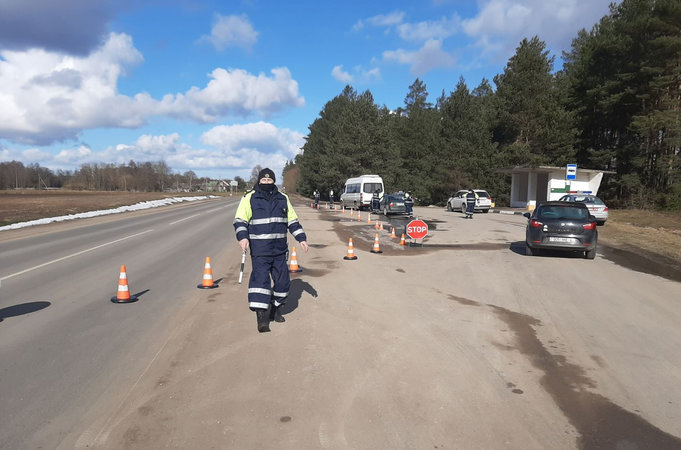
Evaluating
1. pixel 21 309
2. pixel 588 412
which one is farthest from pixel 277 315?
pixel 21 309

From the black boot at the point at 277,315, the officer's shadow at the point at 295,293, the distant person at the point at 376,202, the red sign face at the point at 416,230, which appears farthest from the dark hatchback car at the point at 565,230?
the distant person at the point at 376,202

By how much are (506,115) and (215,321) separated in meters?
41.3

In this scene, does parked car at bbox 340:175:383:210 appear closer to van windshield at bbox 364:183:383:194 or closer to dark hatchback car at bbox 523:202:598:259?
van windshield at bbox 364:183:383:194

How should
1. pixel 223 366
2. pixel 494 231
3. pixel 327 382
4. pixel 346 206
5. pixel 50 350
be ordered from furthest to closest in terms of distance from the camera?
pixel 346 206 → pixel 494 231 → pixel 50 350 → pixel 223 366 → pixel 327 382

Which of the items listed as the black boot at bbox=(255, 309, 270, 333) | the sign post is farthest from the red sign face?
the black boot at bbox=(255, 309, 270, 333)

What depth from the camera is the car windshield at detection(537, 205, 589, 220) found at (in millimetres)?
11859

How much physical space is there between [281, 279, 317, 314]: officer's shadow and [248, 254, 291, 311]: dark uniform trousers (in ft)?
2.79

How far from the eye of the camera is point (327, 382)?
13.4ft

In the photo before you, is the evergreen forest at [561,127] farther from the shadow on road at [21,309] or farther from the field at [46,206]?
the shadow on road at [21,309]

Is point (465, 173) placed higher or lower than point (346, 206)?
higher

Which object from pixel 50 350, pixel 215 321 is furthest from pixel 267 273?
pixel 50 350

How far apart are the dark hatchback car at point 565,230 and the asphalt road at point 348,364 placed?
8.49 ft

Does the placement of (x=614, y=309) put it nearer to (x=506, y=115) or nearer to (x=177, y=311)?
(x=177, y=311)

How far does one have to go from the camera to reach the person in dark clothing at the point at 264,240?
5535mm
